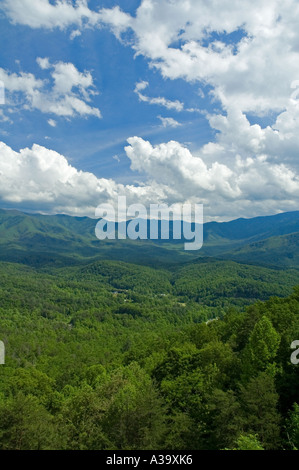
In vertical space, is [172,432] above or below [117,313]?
above

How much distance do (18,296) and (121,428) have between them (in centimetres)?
17739

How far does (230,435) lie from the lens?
17.8 m

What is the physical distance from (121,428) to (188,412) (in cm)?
843

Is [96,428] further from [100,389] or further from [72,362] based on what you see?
[72,362]

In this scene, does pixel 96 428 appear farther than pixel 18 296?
No

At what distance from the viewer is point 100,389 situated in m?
29.9

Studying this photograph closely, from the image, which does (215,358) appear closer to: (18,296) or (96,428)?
(96,428)

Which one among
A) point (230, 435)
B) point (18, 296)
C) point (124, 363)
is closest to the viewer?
point (230, 435)

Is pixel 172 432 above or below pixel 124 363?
above

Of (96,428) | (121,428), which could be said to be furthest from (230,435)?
(96,428)
